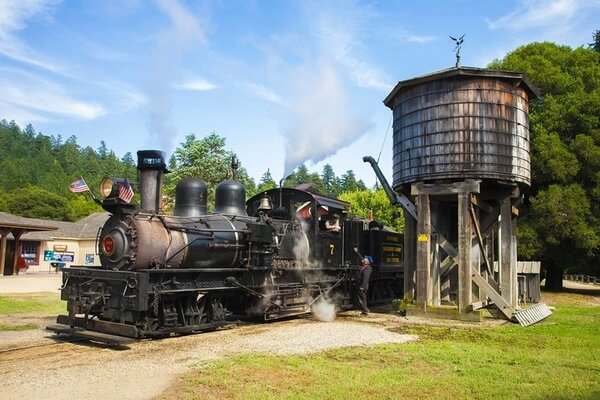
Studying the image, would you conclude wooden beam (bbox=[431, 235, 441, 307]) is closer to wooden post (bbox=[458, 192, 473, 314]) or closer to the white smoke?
wooden post (bbox=[458, 192, 473, 314])

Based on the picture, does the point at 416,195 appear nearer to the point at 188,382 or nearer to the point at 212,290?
the point at 212,290

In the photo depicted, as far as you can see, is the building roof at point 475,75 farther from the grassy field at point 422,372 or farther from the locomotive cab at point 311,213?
the grassy field at point 422,372

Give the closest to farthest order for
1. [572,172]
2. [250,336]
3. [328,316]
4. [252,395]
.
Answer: [252,395]
[250,336]
[328,316]
[572,172]

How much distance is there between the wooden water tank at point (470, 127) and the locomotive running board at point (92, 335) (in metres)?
8.91

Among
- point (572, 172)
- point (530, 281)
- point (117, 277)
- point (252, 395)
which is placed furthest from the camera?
point (572, 172)

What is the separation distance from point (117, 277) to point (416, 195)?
8.36 metres

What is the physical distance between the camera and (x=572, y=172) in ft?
76.8

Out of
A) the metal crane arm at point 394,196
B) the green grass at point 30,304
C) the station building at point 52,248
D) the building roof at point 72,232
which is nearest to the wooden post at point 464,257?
the metal crane arm at point 394,196

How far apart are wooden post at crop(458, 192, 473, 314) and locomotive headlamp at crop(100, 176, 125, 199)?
8478 mm

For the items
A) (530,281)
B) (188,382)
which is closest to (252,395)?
(188,382)

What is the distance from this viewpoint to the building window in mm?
42188

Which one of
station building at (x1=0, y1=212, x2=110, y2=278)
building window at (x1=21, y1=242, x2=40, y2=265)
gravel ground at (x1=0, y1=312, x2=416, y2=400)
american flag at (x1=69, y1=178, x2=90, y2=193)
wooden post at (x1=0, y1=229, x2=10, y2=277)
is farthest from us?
building window at (x1=21, y1=242, x2=40, y2=265)

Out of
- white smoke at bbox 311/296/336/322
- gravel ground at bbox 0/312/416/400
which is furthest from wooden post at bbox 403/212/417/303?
gravel ground at bbox 0/312/416/400

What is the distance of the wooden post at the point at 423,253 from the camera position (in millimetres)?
14359
